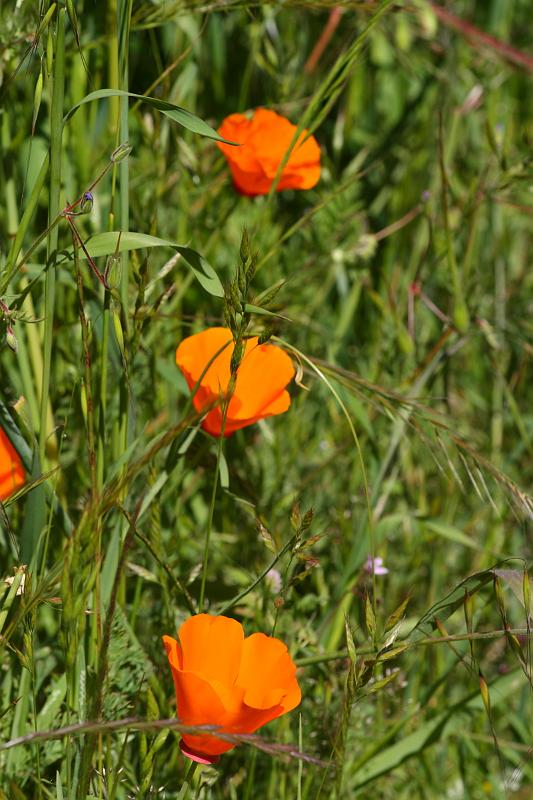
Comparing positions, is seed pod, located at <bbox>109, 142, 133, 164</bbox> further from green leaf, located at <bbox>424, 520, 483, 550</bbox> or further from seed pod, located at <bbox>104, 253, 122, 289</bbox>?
green leaf, located at <bbox>424, 520, 483, 550</bbox>

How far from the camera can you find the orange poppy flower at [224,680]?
0.81m

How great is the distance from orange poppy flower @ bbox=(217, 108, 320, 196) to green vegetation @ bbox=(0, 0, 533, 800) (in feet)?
0.21

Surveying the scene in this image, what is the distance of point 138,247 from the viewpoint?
970 mm

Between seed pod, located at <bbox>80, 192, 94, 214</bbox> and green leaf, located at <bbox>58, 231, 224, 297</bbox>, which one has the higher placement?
seed pod, located at <bbox>80, 192, 94, 214</bbox>

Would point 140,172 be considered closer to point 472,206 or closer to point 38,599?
point 472,206

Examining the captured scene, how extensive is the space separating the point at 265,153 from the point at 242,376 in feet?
1.24

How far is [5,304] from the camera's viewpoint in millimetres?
903

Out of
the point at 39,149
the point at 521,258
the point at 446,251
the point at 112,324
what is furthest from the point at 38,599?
the point at 521,258

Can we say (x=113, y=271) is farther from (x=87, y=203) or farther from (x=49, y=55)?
(x=49, y=55)

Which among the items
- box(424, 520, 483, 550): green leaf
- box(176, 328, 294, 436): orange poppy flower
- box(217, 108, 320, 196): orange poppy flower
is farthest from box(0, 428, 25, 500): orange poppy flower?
box(424, 520, 483, 550): green leaf

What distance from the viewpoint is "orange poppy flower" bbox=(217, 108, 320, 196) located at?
4.00 ft

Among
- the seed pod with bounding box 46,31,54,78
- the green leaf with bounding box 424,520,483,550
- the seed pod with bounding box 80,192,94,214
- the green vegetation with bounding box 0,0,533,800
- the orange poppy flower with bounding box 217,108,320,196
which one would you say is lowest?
the green leaf with bounding box 424,520,483,550

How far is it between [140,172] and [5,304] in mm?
691

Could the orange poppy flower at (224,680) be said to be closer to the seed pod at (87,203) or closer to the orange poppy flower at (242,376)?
the orange poppy flower at (242,376)
